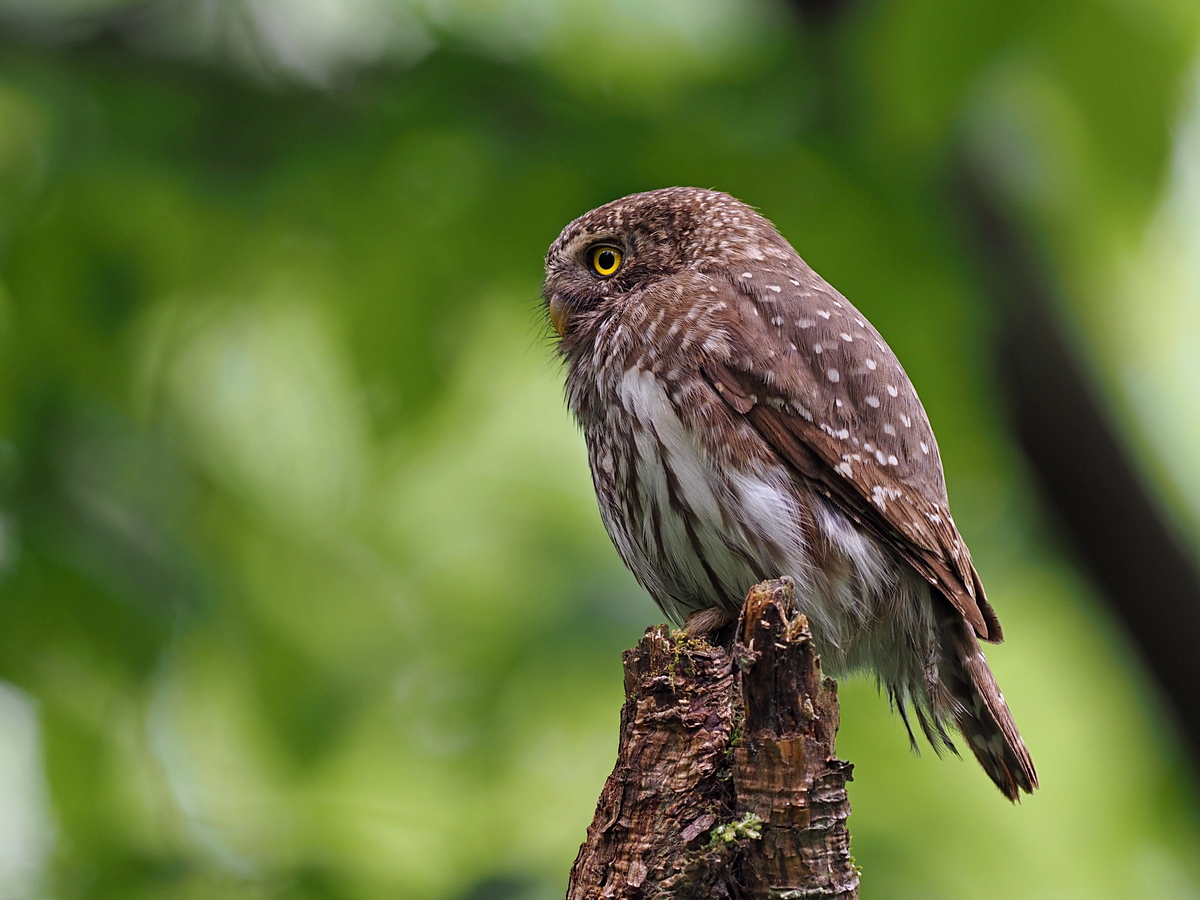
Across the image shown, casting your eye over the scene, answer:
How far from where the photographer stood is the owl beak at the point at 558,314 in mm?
4195

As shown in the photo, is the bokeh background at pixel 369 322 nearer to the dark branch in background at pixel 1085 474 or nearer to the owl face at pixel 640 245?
→ the owl face at pixel 640 245

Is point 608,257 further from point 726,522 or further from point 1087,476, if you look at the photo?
point 1087,476

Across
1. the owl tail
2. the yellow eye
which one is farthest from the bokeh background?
the owl tail

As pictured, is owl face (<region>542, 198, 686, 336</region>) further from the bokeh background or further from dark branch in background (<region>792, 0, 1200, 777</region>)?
dark branch in background (<region>792, 0, 1200, 777</region>)

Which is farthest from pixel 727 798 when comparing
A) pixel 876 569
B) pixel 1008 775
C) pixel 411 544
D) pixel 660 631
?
pixel 411 544

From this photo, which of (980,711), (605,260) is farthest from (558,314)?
(980,711)

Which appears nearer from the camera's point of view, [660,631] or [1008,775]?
[660,631]

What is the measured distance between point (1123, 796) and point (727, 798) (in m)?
3.70

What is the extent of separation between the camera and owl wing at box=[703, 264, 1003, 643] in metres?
3.43

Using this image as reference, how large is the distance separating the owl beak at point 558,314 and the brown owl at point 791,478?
0.19 m

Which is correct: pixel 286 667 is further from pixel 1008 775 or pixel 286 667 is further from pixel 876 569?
pixel 1008 775

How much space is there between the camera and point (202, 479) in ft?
14.3

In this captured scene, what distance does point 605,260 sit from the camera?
4199 millimetres

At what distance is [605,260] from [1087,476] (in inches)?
87.8
